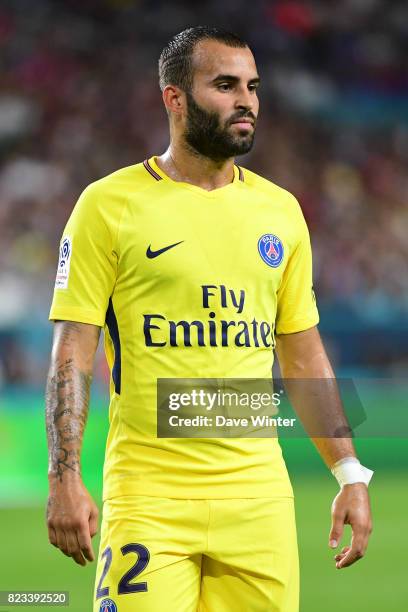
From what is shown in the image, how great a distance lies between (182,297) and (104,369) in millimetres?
9214

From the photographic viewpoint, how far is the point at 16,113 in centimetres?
1628

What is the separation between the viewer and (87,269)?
3.65 m

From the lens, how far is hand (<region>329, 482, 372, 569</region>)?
3.66 metres

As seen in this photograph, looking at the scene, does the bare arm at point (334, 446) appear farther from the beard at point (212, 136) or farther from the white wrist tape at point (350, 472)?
the beard at point (212, 136)

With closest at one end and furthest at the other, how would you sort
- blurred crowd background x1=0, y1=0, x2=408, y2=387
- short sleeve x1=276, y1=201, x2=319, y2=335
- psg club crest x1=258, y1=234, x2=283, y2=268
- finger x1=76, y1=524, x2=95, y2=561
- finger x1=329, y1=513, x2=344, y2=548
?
finger x1=76, y1=524, x2=95, y2=561
finger x1=329, y1=513, x2=344, y2=548
psg club crest x1=258, y1=234, x2=283, y2=268
short sleeve x1=276, y1=201, x2=319, y2=335
blurred crowd background x1=0, y1=0, x2=408, y2=387

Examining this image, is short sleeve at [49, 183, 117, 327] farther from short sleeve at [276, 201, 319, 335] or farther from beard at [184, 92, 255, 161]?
short sleeve at [276, 201, 319, 335]

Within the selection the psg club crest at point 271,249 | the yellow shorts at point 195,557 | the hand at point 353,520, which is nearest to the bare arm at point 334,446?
the hand at point 353,520

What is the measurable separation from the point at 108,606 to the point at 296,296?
1134 mm

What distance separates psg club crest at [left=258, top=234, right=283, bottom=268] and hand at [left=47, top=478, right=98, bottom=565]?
3.08 feet

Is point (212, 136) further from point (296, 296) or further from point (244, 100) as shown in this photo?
point (296, 296)

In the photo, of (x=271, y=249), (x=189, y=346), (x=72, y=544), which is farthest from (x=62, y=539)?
(x=271, y=249)

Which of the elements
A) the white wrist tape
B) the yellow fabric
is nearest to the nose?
the yellow fabric

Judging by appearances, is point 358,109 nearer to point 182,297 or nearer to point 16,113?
point 16,113

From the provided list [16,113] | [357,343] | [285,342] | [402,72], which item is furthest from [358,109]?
[285,342]
